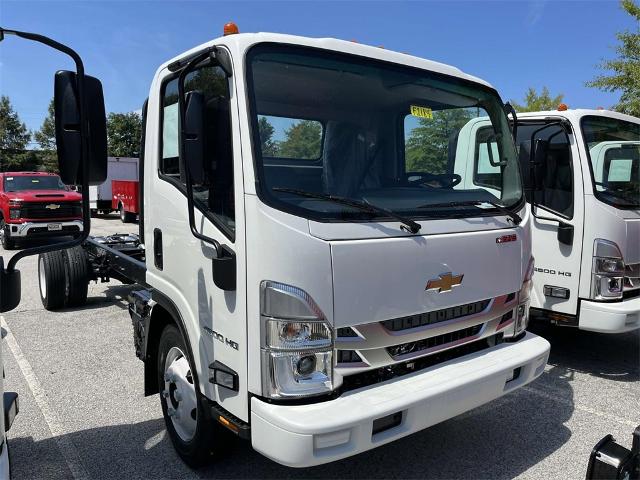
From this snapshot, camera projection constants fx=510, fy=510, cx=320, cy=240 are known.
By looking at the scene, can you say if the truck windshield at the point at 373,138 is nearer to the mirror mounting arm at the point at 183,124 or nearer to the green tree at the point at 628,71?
the mirror mounting arm at the point at 183,124

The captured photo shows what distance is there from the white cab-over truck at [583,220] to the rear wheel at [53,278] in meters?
5.69

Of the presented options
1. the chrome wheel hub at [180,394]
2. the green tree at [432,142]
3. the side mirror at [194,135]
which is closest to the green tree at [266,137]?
the side mirror at [194,135]

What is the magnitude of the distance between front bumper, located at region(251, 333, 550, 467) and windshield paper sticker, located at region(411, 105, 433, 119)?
4.90 ft

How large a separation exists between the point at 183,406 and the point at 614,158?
4583 mm

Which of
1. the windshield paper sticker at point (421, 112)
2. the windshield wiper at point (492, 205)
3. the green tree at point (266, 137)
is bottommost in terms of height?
the windshield wiper at point (492, 205)

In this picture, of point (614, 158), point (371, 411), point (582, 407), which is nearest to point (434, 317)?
point (371, 411)

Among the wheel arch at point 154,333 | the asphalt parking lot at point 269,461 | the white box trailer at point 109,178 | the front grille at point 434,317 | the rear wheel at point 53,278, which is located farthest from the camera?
the white box trailer at point 109,178

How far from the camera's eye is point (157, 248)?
3.38 metres

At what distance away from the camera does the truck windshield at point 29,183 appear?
13.8 meters

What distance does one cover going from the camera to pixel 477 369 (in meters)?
2.76

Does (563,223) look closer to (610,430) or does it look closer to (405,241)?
(610,430)

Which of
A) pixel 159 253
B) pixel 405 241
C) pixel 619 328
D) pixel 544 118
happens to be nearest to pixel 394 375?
pixel 405 241

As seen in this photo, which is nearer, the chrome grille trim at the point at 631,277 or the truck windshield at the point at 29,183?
the chrome grille trim at the point at 631,277

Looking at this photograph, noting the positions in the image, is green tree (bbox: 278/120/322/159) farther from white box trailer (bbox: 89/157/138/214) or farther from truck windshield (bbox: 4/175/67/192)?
white box trailer (bbox: 89/157/138/214)
